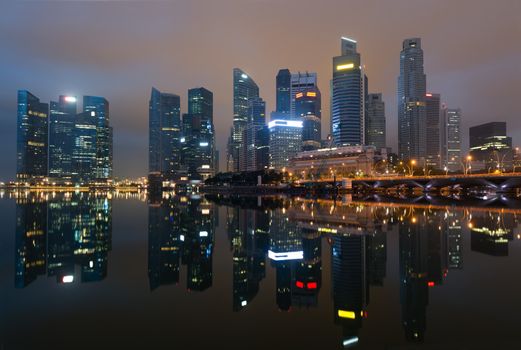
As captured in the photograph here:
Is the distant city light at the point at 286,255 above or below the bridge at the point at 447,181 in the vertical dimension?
below

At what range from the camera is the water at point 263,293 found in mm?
6543

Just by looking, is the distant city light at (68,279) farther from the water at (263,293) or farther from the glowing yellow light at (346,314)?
the glowing yellow light at (346,314)

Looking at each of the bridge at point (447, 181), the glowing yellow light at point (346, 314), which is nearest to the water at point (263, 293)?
the glowing yellow light at point (346, 314)

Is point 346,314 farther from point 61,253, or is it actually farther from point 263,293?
point 61,253

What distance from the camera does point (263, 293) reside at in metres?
9.41

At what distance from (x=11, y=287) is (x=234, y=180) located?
15167 centimetres

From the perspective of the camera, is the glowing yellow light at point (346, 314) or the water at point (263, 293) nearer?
the water at point (263, 293)

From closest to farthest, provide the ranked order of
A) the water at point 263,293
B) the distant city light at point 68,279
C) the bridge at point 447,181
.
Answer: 1. the water at point 263,293
2. the distant city light at point 68,279
3. the bridge at point 447,181

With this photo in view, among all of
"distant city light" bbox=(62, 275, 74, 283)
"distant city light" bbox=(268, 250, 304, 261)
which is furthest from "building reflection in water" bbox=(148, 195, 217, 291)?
"distant city light" bbox=(268, 250, 304, 261)

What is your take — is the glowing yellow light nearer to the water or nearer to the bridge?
the water

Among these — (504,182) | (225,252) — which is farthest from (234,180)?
(225,252)

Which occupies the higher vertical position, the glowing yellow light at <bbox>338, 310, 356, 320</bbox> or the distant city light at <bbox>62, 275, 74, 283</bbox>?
the glowing yellow light at <bbox>338, 310, 356, 320</bbox>

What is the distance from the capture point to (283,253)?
14820mm

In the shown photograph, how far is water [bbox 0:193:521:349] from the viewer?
21.5 ft
